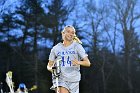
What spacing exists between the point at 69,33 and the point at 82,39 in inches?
646

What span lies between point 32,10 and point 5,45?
2.13 meters

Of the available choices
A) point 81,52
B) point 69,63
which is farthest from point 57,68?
point 81,52

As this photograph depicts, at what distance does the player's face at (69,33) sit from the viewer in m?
3.47

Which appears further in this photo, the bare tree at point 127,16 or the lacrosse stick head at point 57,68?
the bare tree at point 127,16

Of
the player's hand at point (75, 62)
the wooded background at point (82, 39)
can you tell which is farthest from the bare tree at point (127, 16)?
the player's hand at point (75, 62)

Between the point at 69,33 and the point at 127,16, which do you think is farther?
the point at 127,16

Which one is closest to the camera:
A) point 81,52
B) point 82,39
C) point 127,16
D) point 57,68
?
point 57,68

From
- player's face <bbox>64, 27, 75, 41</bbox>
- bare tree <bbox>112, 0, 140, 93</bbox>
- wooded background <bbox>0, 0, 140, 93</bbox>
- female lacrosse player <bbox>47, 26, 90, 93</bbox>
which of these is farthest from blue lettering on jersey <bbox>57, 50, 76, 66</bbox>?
bare tree <bbox>112, 0, 140, 93</bbox>

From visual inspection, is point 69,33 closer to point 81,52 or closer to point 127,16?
point 81,52

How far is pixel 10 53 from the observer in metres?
20.0

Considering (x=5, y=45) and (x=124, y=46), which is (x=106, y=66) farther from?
(x=5, y=45)

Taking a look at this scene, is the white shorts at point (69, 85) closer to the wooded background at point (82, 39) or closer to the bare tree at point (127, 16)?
the wooded background at point (82, 39)

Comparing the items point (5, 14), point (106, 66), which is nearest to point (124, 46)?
point (106, 66)

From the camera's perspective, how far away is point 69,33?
11.4 feet
